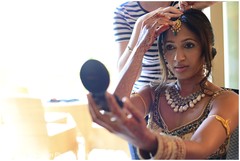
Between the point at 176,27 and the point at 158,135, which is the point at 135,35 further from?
the point at 158,135

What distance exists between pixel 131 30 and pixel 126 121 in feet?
1.15

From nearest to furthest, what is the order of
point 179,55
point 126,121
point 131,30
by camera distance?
point 126,121
point 179,55
point 131,30

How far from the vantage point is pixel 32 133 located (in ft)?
1.93

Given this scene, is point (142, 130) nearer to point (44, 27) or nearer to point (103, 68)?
point (103, 68)

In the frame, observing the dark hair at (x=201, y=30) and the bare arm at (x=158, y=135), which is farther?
the dark hair at (x=201, y=30)

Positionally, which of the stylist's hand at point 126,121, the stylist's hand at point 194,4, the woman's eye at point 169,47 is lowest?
the stylist's hand at point 126,121

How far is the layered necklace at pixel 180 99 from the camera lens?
1.97 ft

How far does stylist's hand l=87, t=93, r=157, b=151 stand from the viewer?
A: 336 mm

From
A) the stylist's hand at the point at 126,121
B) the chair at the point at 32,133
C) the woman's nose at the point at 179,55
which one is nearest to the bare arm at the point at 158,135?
the stylist's hand at the point at 126,121

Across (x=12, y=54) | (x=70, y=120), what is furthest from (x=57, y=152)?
(x=12, y=54)

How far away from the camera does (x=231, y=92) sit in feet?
1.92

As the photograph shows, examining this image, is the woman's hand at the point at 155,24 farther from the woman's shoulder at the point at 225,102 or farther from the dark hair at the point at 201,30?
the woman's shoulder at the point at 225,102

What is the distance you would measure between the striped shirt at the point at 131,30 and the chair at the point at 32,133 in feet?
0.61

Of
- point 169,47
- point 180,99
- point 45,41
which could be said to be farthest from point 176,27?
point 45,41
